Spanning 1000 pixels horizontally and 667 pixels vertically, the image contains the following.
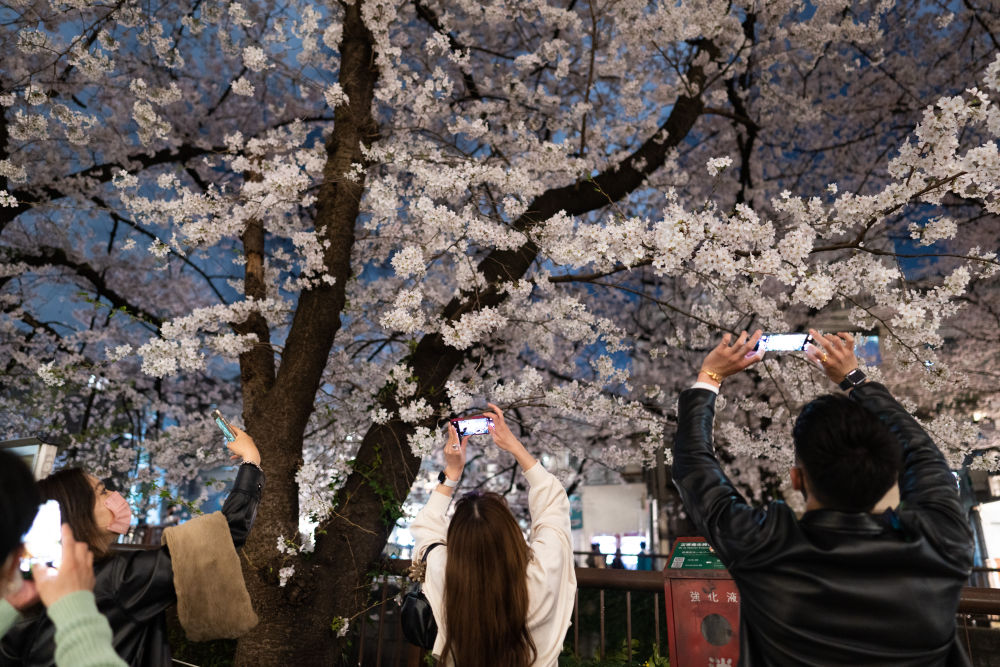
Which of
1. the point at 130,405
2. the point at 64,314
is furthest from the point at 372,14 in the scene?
the point at 64,314

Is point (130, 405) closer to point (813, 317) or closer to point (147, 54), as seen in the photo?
point (147, 54)

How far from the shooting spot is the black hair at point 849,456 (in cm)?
140

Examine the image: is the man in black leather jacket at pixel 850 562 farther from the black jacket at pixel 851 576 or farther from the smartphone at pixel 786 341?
the smartphone at pixel 786 341

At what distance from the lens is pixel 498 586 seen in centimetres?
187

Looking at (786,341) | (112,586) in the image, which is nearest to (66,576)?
(112,586)

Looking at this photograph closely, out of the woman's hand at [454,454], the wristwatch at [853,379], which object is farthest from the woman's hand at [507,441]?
the wristwatch at [853,379]

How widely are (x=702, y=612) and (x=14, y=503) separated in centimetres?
233

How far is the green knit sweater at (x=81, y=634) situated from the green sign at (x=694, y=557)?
2068 millimetres

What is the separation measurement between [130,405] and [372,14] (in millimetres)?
7718

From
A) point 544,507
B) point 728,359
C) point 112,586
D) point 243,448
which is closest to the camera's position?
point 728,359

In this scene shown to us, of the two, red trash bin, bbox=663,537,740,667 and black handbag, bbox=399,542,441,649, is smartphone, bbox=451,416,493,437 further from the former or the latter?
red trash bin, bbox=663,537,740,667

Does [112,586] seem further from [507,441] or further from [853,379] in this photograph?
[853,379]

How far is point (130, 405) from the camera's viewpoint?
969cm

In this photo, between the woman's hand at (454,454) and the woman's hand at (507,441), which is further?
the woman's hand at (454,454)
